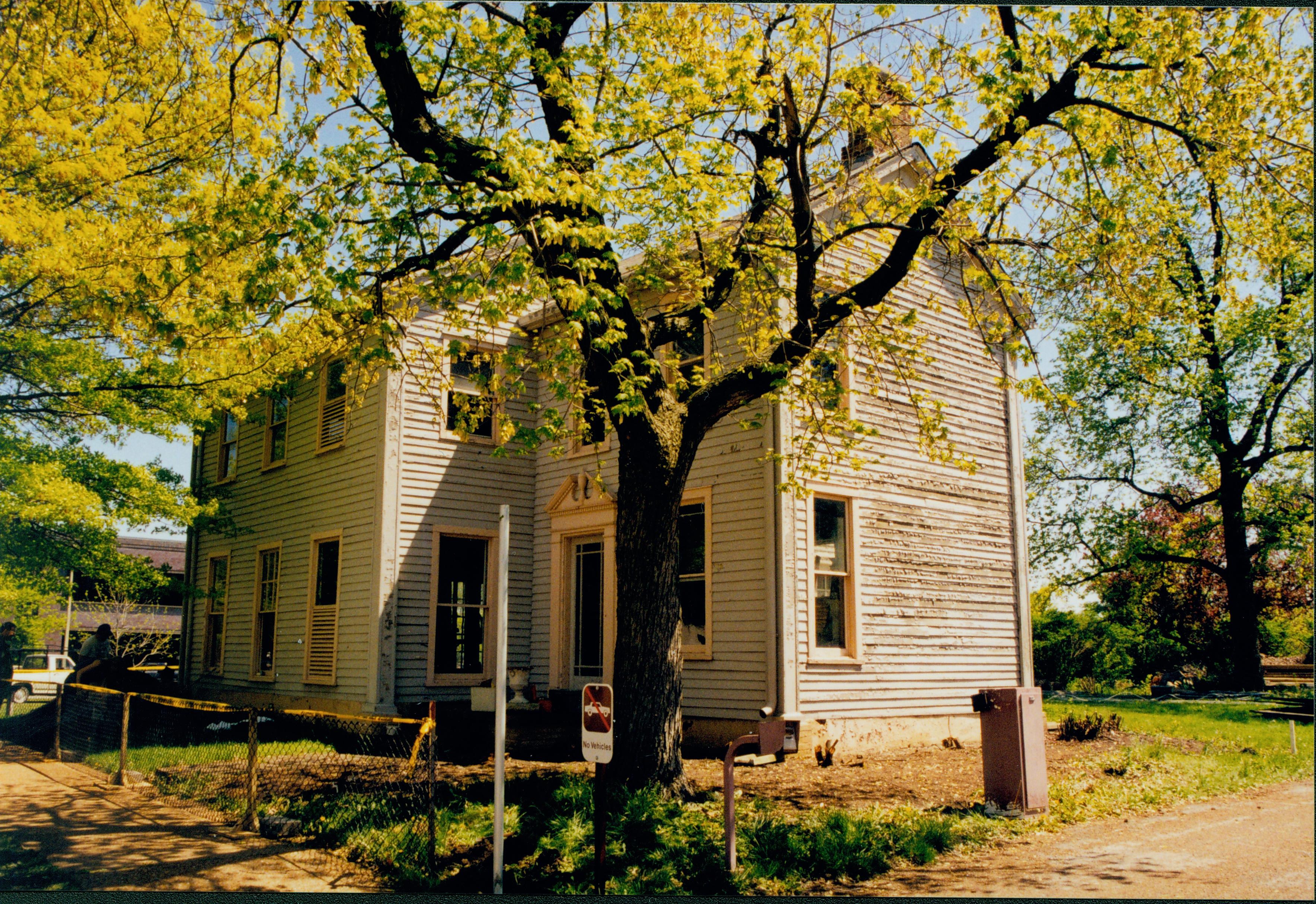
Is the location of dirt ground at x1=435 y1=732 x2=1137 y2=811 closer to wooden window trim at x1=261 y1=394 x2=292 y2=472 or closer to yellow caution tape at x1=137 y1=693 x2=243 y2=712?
yellow caution tape at x1=137 y1=693 x2=243 y2=712

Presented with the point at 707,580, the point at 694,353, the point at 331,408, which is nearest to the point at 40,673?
the point at 331,408

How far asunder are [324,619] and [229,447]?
5.32m

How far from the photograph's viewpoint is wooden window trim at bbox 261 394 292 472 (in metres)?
17.4

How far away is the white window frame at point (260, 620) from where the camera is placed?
16.9 meters

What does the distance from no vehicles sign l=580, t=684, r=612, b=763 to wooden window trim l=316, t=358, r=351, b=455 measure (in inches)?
A: 408

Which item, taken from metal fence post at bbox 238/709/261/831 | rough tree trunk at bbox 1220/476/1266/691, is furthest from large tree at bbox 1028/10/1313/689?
metal fence post at bbox 238/709/261/831

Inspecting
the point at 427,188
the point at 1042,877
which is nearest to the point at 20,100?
the point at 427,188

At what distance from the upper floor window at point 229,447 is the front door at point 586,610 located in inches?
299

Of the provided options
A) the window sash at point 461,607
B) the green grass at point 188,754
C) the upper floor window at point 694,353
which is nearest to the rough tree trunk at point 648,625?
the upper floor window at point 694,353

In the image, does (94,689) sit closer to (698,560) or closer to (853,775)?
(698,560)

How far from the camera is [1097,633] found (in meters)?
28.0

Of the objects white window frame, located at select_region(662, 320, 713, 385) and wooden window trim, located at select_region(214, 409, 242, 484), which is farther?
wooden window trim, located at select_region(214, 409, 242, 484)

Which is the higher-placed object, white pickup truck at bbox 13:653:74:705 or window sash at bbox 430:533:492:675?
window sash at bbox 430:533:492:675

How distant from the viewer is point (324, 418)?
16484 millimetres
